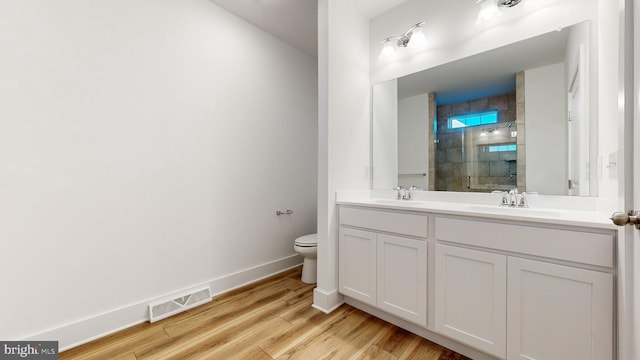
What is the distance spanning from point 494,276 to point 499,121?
3.54 feet

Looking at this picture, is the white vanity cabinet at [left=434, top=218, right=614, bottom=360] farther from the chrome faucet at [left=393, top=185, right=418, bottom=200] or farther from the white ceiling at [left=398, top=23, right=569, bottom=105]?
the white ceiling at [left=398, top=23, right=569, bottom=105]

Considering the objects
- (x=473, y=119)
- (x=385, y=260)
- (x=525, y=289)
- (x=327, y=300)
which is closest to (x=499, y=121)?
(x=473, y=119)

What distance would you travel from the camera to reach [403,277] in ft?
5.55

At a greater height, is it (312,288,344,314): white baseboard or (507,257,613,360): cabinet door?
(507,257,613,360): cabinet door

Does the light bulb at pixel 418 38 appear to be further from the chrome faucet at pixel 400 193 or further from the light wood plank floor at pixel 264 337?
the light wood plank floor at pixel 264 337

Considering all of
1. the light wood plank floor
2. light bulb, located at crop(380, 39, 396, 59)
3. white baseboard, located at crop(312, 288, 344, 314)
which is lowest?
the light wood plank floor

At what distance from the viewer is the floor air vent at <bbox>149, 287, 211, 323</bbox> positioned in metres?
1.88

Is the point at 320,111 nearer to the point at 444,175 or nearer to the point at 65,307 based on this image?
the point at 444,175

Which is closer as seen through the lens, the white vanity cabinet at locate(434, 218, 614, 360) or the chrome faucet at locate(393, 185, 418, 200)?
the white vanity cabinet at locate(434, 218, 614, 360)

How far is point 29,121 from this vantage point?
4.77ft

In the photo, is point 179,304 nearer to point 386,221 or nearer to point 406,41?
point 386,221

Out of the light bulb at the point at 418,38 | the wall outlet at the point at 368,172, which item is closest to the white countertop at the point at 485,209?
the wall outlet at the point at 368,172

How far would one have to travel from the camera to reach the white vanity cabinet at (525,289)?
42.2 inches

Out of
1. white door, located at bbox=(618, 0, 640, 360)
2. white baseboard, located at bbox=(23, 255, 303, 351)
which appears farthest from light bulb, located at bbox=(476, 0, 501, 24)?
white baseboard, located at bbox=(23, 255, 303, 351)
